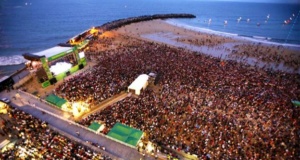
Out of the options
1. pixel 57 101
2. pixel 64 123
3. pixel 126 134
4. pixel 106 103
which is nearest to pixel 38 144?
pixel 64 123

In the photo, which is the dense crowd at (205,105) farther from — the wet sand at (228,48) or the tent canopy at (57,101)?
the wet sand at (228,48)

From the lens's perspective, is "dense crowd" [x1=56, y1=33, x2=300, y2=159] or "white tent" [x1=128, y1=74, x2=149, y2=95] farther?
Answer: "white tent" [x1=128, y1=74, x2=149, y2=95]

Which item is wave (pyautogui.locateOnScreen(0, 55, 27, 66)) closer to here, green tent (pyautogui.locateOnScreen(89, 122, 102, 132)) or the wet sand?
the wet sand

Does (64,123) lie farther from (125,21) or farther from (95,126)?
(125,21)

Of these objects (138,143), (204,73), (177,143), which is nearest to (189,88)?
(204,73)

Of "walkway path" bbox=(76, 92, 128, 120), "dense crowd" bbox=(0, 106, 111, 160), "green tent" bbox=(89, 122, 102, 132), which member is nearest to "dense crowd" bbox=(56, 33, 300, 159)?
"walkway path" bbox=(76, 92, 128, 120)
